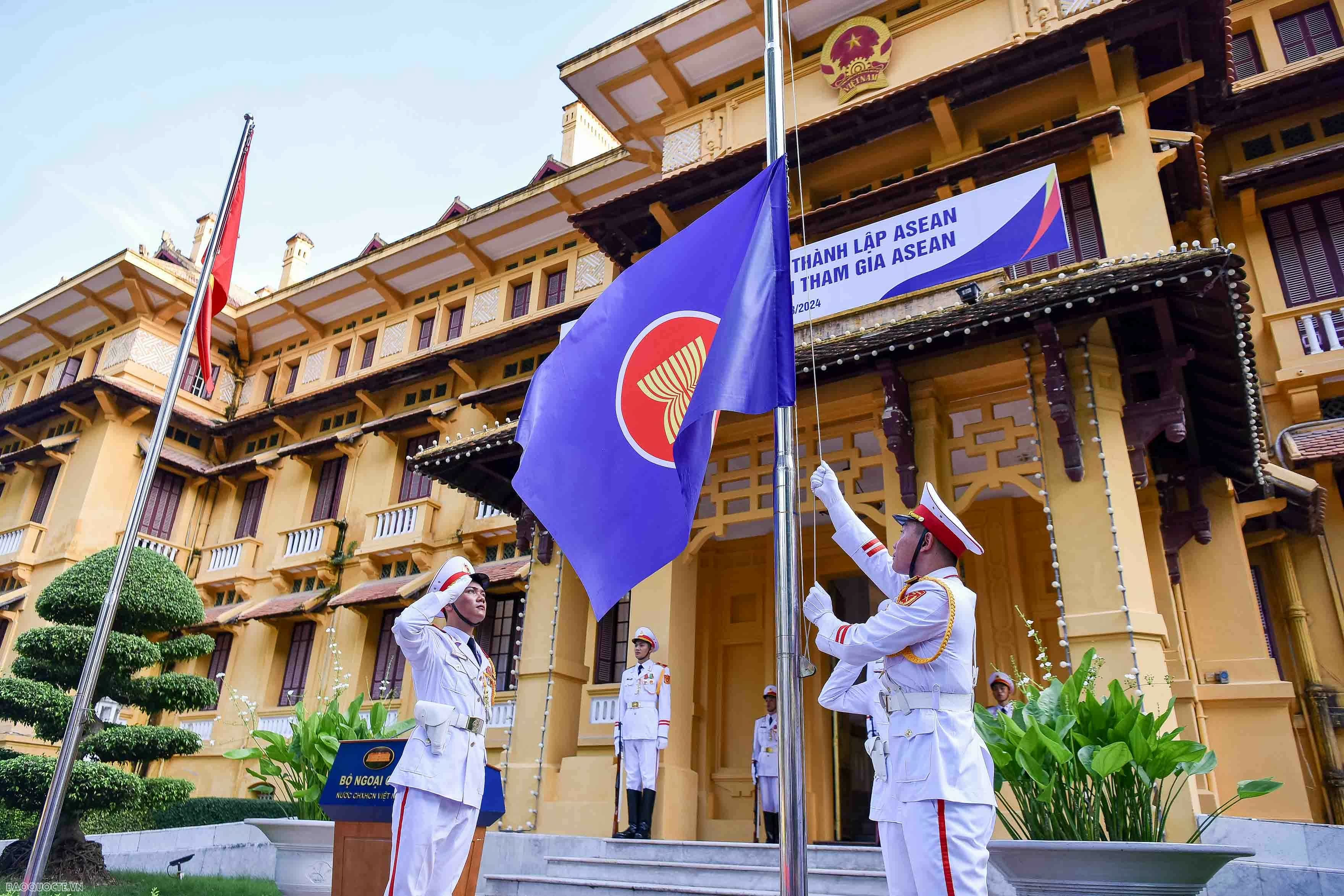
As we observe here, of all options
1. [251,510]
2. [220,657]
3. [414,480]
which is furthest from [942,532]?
[251,510]

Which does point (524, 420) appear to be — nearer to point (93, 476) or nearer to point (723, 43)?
point (723, 43)

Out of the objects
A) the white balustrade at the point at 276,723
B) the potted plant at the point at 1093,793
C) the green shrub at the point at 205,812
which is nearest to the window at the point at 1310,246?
the potted plant at the point at 1093,793

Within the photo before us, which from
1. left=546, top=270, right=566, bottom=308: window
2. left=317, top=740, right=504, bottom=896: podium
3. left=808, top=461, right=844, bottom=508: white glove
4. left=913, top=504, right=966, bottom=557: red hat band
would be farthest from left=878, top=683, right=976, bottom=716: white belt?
left=546, top=270, right=566, bottom=308: window

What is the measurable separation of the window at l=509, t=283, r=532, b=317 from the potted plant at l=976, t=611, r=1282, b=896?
52.2 feet

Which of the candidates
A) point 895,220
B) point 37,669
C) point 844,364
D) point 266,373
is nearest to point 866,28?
point 895,220

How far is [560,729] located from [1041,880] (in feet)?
23.1

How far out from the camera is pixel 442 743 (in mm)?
4918

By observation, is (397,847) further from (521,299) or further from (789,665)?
(521,299)

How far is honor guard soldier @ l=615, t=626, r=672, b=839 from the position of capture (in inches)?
367

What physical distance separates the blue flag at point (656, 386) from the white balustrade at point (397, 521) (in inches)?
548

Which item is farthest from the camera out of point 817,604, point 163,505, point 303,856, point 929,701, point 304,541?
point 163,505

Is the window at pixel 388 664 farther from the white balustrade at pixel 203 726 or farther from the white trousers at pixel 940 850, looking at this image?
the white trousers at pixel 940 850

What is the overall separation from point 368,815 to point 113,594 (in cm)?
311

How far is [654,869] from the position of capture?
7820 mm
